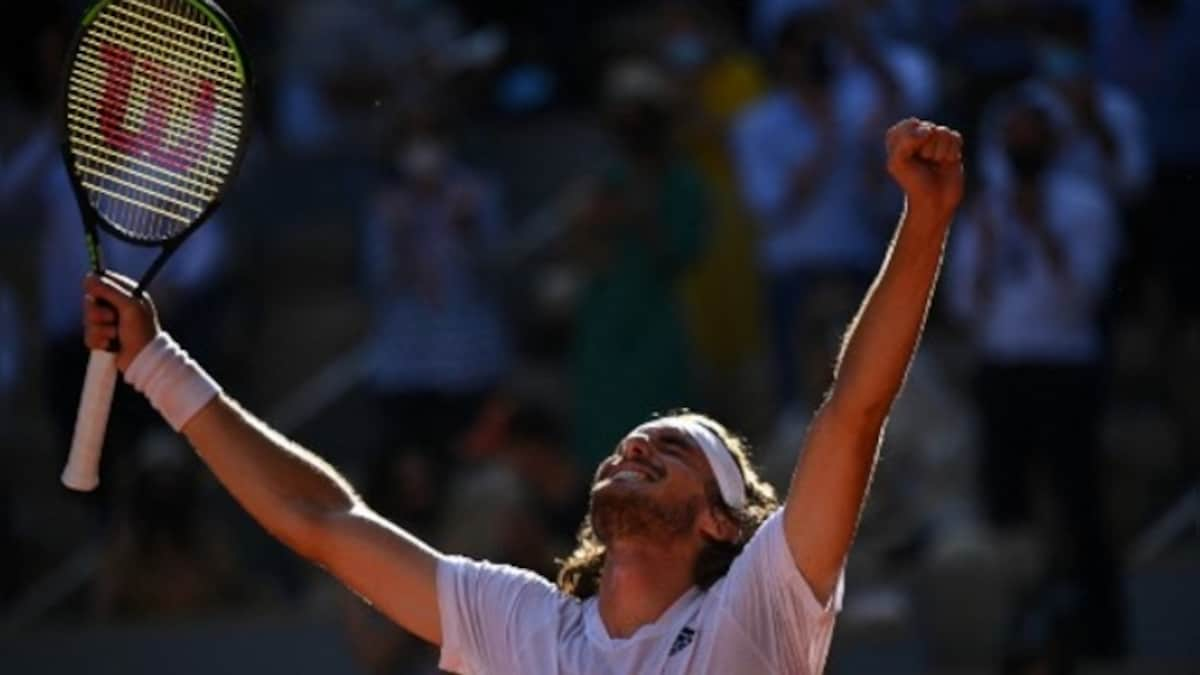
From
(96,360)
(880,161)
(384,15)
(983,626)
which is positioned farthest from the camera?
(384,15)

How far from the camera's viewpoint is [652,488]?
20.7 feet

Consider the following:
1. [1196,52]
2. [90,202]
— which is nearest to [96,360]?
[90,202]

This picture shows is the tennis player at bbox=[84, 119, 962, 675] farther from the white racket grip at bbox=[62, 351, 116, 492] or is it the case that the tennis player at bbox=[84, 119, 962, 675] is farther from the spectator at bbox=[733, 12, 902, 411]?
the spectator at bbox=[733, 12, 902, 411]

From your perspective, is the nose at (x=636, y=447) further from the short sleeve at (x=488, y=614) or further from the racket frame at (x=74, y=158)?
the racket frame at (x=74, y=158)

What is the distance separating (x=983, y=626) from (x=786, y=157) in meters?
1.85

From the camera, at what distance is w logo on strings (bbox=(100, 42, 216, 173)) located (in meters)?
6.76

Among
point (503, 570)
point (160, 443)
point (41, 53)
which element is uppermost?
point (503, 570)

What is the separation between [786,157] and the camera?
11680mm

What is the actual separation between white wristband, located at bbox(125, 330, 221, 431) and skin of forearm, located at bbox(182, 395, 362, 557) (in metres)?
0.02

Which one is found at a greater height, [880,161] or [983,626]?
[880,161]

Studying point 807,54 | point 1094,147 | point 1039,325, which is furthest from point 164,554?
point 1094,147

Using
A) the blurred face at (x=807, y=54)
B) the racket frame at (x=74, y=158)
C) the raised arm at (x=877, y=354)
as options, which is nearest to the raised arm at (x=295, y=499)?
the racket frame at (x=74, y=158)

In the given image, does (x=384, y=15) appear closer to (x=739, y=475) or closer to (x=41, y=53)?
(x=41, y=53)

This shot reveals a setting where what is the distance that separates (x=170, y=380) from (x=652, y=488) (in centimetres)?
95
